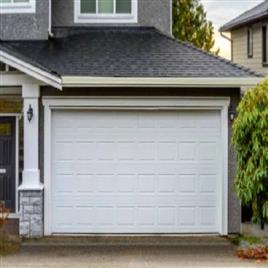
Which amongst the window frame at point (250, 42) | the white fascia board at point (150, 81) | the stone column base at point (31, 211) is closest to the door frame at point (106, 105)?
the stone column base at point (31, 211)

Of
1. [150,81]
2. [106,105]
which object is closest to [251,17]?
[106,105]

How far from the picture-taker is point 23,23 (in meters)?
17.2

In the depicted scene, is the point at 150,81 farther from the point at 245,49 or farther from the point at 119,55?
the point at 245,49

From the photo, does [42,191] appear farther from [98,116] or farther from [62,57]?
[62,57]

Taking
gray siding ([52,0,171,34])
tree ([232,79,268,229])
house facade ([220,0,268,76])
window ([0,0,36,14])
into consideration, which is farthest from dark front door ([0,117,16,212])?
house facade ([220,0,268,76])

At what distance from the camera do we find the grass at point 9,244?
13898mm

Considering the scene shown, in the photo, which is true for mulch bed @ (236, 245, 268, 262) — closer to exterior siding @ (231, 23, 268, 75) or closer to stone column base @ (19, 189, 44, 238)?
stone column base @ (19, 189, 44, 238)

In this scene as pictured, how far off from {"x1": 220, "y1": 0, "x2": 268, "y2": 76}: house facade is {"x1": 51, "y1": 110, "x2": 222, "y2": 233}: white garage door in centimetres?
1213

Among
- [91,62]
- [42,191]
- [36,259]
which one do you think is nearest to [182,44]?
[91,62]

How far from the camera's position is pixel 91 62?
16.1 metres

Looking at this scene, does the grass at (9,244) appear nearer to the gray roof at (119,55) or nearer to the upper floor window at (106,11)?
the gray roof at (119,55)

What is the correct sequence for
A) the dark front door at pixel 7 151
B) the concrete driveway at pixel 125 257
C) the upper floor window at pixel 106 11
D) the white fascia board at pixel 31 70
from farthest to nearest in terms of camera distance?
the upper floor window at pixel 106 11, the dark front door at pixel 7 151, the white fascia board at pixel 31 70, the concrete driveway at pixel 125 257

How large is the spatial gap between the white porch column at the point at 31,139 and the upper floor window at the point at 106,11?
11.9 feet

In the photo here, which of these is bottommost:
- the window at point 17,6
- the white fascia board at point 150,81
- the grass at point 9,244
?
the grass at point 9,244
